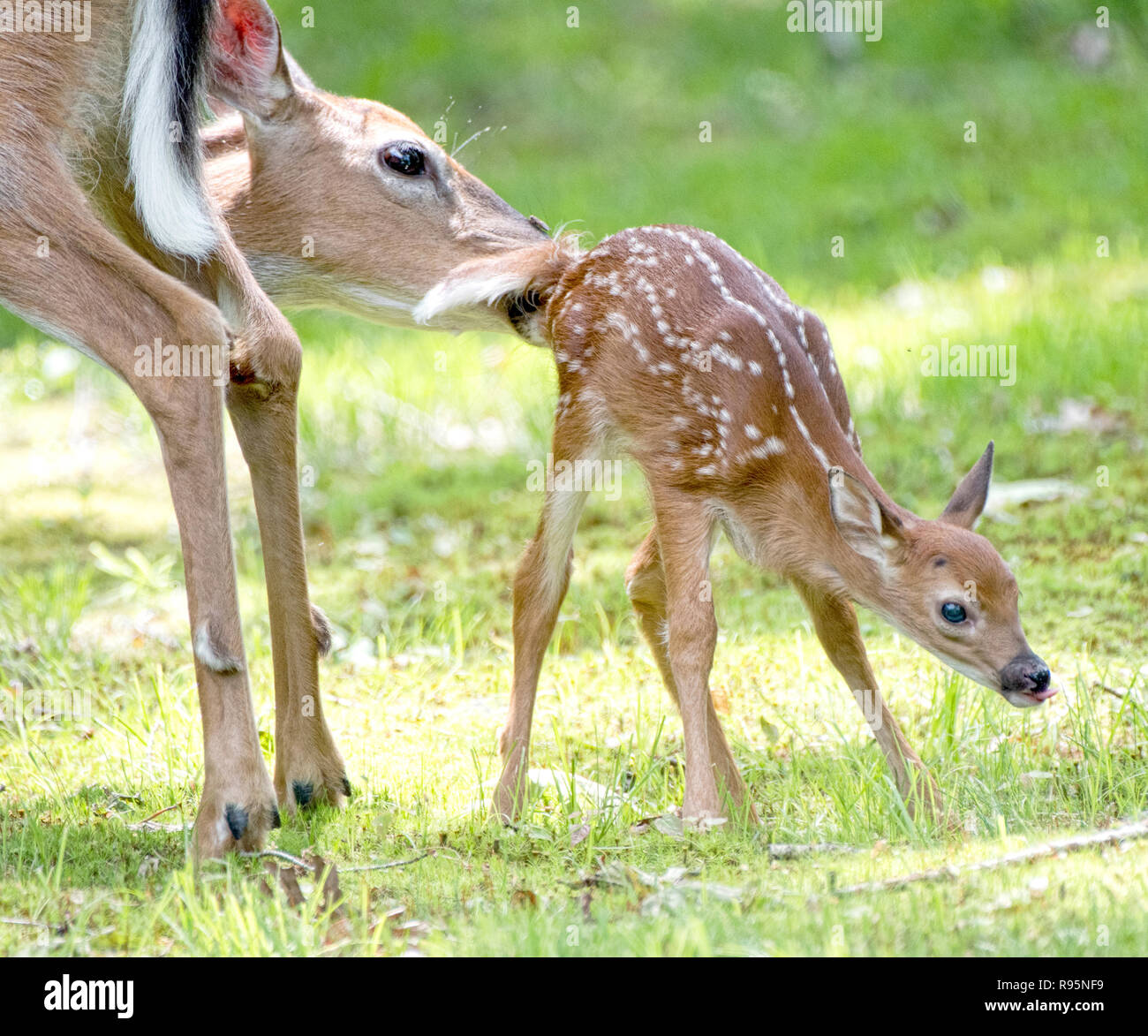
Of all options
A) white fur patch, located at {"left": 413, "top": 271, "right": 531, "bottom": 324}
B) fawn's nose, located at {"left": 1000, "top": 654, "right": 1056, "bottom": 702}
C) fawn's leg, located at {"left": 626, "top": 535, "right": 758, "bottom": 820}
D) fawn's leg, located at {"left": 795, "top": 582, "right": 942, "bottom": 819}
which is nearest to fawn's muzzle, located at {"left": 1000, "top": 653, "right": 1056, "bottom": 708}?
fawn's nose, located at {"left": 1000, "top": 654, "right": 1056, "bottom": 702}

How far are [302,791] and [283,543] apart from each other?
0.68 m

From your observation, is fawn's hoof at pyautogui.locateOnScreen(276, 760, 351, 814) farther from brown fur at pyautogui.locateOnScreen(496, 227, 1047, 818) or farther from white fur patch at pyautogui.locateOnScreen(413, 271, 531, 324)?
white fur patch at pyautogui.locateOnScreen(413, 271, 531, 324)

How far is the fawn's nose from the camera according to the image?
13.0 feet

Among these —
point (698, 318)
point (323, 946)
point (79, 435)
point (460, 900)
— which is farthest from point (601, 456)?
point (79, 435)

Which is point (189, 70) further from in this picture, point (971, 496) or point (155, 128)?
point (971, 496)

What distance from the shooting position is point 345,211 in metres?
5.09

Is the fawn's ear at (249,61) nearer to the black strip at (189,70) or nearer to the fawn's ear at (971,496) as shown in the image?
the black strip at (189,70)

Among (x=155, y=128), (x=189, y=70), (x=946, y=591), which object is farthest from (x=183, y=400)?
(x=946, y=591)

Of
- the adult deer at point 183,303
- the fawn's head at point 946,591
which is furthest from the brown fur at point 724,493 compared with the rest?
the adult deer at point 183,303

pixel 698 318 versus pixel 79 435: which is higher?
pixel 79 435

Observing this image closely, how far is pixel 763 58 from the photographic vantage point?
47.6ft

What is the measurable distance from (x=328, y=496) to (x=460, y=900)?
4.28 meters
